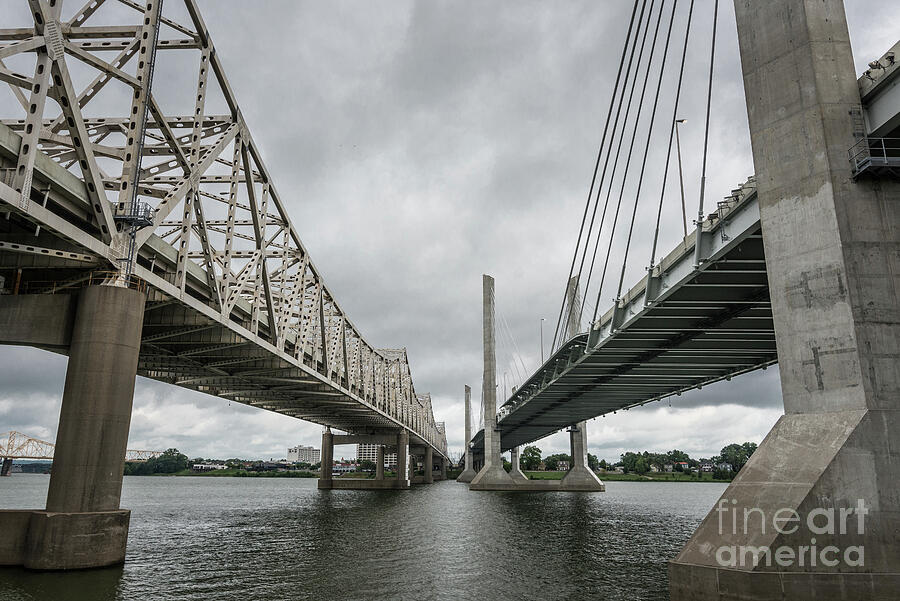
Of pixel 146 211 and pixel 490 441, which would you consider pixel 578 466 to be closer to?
pixel 490 441

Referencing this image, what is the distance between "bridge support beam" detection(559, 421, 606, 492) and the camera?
90562mm

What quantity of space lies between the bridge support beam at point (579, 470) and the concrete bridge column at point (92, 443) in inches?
3148

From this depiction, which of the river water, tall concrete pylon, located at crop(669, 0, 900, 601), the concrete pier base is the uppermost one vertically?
tall concrete pylon, located at crop(669, 0, 900, 601)

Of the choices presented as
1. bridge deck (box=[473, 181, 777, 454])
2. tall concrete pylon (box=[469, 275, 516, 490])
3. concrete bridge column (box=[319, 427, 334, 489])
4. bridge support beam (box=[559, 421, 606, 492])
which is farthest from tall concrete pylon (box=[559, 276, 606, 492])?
concrete bridge column (box=[319, 427, 334, 489])

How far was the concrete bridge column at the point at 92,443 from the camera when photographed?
680 inches

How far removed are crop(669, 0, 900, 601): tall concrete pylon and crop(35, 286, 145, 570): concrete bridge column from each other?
15.7m

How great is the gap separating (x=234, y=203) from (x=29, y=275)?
9.39 meters

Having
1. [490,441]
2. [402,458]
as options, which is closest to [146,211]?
[490,441]

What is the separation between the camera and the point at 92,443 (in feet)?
59.8

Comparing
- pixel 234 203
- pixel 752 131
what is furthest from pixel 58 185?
pixel 752 131

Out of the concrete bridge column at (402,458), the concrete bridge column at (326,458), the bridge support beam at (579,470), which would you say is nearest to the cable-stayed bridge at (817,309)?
the bridge support beam at (579,470)

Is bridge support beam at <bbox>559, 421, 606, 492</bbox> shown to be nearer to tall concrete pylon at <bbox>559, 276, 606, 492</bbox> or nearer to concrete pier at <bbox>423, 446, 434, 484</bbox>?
tall concrete pylon at <bbox>559, 276, 606, 492</bbox>

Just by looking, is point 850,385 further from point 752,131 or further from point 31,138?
point 31,138

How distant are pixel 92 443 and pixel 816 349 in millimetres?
19837
